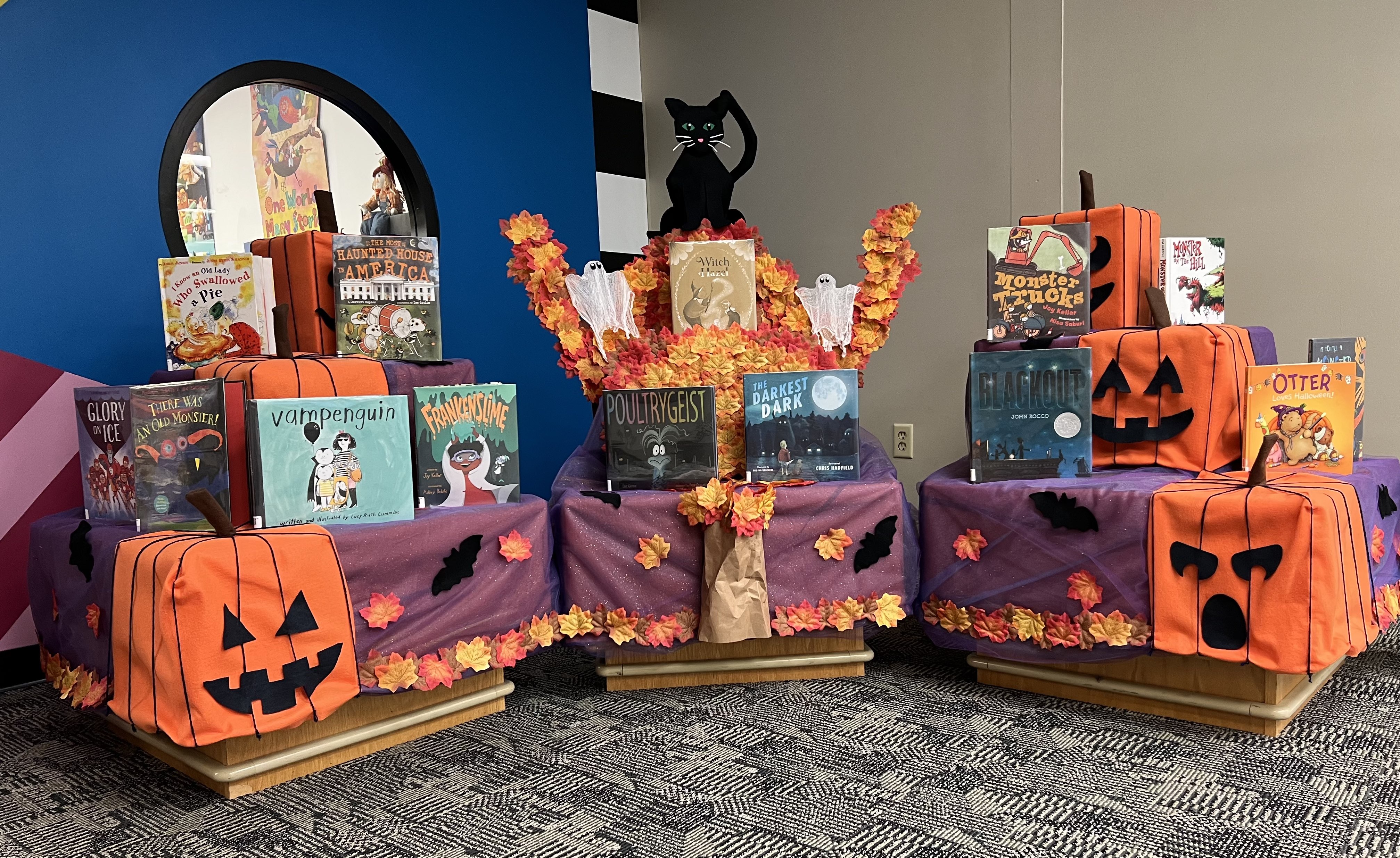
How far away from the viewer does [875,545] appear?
7.42 ft

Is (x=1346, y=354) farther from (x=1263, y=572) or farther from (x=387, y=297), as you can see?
(x=387, y=297)

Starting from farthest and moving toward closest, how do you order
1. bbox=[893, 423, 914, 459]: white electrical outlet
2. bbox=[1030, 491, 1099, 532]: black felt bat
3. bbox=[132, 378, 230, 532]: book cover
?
1. bbox=[893, 423, 914, 459]: white electrical outlet
2. bbox=[1030, 491, 1099, 532]: black felt bat
3. bbox=[132, 378, 230, 532]: book cover

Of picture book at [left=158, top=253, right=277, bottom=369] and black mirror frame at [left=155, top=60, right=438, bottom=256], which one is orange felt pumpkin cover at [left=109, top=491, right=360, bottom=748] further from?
black mirror frame at [left=155, top=60, right=438, bottom=256]

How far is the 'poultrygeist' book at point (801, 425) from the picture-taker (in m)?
2.29

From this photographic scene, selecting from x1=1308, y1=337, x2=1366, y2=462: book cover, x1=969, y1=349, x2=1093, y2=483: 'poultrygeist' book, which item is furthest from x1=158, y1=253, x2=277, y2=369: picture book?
x1=1308, y1=337, x2=1366, y2=462: book cover

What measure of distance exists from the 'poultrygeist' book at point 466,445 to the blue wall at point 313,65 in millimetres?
1077

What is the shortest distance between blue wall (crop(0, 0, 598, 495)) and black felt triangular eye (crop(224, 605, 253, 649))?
1.23m

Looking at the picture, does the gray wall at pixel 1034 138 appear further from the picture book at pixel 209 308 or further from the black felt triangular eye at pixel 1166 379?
the picture book at pixel 209 308

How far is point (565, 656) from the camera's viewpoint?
2.61 metres

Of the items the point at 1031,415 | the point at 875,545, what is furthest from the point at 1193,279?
the point at 875,545

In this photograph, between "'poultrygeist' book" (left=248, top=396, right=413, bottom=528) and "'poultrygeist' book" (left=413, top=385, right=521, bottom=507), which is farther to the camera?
"'poultrygeist' book" (left=413, top=385, right=521, bottom=507)

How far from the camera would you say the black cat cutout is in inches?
101

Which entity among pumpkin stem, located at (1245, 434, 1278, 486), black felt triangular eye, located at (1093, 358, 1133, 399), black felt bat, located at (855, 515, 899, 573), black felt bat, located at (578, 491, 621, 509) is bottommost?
black felt bat, located at (855, 515, 899, 573)

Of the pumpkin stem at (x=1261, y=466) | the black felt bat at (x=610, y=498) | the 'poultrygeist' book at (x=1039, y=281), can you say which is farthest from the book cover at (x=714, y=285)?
the pumpkin stem at (x=1261, y=466)
